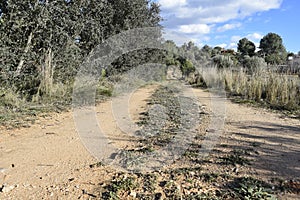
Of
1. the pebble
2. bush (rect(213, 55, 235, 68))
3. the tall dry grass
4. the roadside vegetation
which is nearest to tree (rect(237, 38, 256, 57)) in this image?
bush (rect(213, 55, 235, 68))

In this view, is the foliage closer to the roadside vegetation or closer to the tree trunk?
the roadside vegetation

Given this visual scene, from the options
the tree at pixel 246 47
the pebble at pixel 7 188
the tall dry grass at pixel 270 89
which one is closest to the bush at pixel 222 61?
the tall dry grass at pixel 270 89

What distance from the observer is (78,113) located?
4.16 metres

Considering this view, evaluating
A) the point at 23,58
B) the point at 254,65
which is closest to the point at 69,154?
the point at 23,58

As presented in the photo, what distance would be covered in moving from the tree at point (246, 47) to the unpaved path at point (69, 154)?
21.8 m

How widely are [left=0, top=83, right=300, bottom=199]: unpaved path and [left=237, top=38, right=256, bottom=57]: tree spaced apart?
71.4 feet

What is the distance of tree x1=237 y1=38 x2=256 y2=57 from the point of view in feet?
78.3

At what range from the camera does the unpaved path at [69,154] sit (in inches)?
72.3

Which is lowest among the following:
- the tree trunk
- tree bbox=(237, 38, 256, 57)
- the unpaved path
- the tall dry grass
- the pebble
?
the pebble

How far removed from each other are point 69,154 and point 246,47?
24.5 m

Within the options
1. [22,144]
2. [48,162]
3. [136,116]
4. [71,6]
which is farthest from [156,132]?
[71,6]

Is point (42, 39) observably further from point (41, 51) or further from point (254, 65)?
point (254, 65)

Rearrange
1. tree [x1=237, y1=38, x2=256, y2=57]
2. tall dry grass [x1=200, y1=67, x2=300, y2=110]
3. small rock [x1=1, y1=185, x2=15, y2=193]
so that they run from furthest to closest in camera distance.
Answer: tree [x1=237, y1=38, x2=256, y2=57], tall dry grass [x1=200, y1=67, x2=300, y2=110], small rock [x1=1, y1=185, x2=15, y2=193]

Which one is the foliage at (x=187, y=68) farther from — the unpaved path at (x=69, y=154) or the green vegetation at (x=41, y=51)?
the unpaved path at (x=69, y=154)
